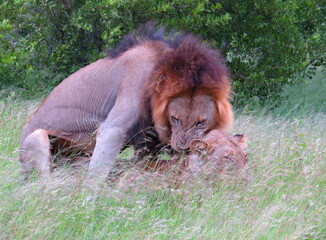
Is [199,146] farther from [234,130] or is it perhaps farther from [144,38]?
[234,130]

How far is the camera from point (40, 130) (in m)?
5.16

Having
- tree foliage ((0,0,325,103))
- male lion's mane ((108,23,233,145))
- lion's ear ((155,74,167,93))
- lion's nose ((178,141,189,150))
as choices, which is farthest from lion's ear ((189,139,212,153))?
tree foliage ((0,0,325,103))

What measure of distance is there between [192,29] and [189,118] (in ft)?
14.9

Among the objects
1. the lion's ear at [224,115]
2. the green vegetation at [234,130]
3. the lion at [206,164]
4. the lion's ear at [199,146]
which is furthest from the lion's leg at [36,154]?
the lion's ear at [224,115]

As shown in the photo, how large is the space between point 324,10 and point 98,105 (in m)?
7.37

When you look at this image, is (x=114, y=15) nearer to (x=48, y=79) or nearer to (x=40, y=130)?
(x=48, y=79)

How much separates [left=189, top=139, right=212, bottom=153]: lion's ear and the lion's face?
3.9 inches

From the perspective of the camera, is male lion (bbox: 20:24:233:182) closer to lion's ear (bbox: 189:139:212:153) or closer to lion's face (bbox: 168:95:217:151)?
lion's face (bbox: 168:95:217:151)

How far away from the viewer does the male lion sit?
4.78 metres

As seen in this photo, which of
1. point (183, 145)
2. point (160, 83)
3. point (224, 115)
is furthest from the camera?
point (224, 115)

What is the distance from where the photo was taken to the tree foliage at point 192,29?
9453 mm

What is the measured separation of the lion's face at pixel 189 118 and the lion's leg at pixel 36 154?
109cm

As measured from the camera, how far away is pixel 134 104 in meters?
4.91

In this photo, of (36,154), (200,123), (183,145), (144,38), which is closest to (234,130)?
(144,38)
